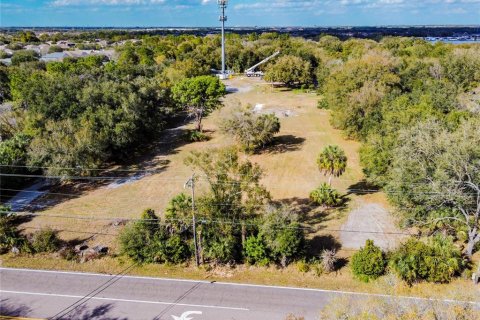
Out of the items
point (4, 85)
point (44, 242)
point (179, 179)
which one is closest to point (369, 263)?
point (179, 179)

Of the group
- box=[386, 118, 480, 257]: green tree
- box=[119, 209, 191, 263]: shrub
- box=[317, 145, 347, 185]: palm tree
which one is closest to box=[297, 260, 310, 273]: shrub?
box=[119, 209, 191, 263]: shrub

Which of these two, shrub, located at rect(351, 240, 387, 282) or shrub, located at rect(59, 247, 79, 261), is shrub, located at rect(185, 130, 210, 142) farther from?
shrub, located at rect(351, 240, 387, 282)

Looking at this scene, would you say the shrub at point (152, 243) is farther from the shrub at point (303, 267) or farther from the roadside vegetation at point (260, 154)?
the shrub at point (303, 267)

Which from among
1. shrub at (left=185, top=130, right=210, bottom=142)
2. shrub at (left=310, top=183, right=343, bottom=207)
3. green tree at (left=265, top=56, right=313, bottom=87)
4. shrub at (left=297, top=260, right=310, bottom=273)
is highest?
green tree at (left=265, top=56, right=313, bottom=87)

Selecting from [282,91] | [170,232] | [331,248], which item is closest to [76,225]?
[170,232]

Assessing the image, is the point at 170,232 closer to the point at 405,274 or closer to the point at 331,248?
the point at 331,248

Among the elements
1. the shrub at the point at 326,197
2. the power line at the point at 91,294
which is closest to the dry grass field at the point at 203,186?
the power line at the point at 91,294
